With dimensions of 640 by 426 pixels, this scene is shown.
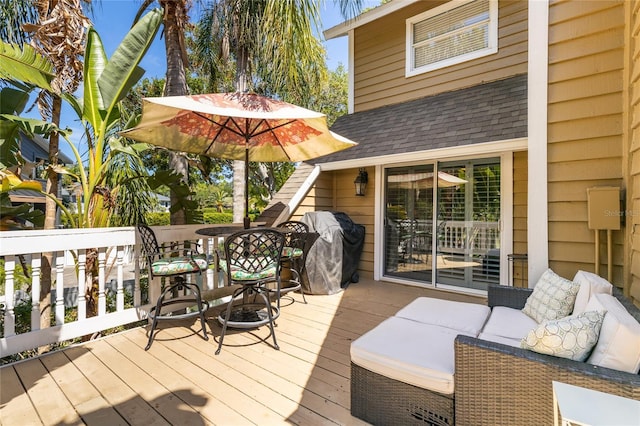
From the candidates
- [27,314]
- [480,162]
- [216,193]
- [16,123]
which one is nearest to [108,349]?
[16,123]

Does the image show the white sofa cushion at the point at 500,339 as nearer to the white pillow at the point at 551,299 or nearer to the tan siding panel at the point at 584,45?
the white pillow at the point at 551,299

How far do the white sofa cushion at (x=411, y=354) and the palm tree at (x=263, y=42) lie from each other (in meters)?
3.42

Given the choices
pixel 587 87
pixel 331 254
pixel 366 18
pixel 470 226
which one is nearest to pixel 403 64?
pixel 366 18

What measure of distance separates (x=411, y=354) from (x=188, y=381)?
1.66 meters

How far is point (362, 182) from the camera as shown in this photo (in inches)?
223

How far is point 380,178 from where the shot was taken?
553 centimetres

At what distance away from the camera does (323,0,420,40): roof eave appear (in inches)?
213

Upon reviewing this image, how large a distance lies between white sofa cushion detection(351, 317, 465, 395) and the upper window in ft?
15.7

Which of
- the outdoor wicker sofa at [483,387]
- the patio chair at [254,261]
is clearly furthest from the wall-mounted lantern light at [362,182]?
the outdoor wicker sofa at [483,387]

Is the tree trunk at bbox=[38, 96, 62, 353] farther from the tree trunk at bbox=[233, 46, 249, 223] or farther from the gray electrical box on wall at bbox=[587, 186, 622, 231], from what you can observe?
the gray electrical box on wall at bbox=[587, 186, 622, 231]

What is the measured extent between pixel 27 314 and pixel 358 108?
6917mm

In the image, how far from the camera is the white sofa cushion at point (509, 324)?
6.67 feet

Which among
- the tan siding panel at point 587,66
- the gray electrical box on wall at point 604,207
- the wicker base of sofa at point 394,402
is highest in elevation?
the tan siding panel at point 587,66

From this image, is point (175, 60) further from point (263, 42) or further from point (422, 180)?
point (422, 180)
